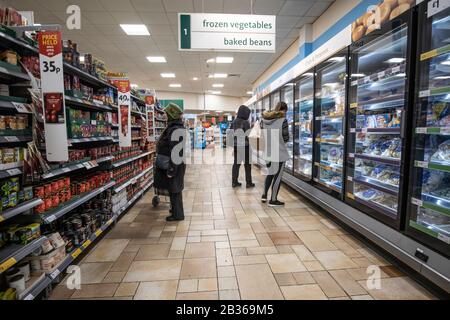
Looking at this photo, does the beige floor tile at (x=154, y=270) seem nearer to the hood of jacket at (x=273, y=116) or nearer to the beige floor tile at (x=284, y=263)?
the beige floor tile at (x=284, y=263)

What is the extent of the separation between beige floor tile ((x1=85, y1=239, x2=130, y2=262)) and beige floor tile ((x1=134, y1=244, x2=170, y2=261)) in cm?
23

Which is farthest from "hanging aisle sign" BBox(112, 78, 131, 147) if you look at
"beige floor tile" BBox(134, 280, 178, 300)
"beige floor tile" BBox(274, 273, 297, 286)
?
"beige floor tile" BBox(274, 273, 297, 286)

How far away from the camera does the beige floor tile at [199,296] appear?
6.86 feet

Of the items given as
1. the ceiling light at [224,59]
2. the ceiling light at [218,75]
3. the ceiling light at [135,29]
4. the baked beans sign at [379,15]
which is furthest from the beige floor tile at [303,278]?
the ceiling light at [218,75]

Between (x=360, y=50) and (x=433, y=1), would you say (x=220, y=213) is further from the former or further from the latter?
(x=433, y=1)

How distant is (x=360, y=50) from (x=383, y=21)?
472mm

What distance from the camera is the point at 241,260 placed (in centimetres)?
271

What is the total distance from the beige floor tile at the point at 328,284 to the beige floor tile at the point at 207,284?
35.1 inches

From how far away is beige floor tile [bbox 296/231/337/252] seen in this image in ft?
9.76

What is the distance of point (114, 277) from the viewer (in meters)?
2.41

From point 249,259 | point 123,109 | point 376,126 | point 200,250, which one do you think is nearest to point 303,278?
point 249,259

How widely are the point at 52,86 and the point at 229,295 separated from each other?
2150mm

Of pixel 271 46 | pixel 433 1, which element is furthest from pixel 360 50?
pixel 271 46

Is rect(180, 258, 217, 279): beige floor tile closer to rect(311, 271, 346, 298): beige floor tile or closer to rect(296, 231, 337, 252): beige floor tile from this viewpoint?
rect(311, 271, 346, 298): beige floor tile
